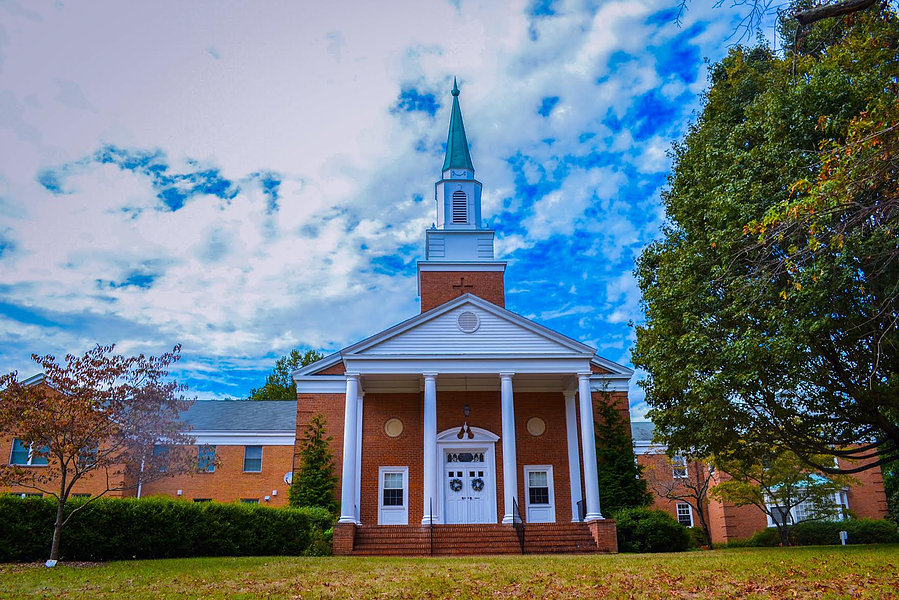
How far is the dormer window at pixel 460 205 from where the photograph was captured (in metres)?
33.3

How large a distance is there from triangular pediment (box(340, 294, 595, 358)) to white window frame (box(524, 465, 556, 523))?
493 centimetres

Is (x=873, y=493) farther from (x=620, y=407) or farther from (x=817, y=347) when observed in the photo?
(x=817, y=347)

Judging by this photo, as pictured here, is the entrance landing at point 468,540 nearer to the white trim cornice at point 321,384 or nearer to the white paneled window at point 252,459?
the white trim cornice at point 321,384

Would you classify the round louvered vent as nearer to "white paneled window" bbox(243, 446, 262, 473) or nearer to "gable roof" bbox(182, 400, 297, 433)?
"gable roof" bbox(182, 400, 297, 433)

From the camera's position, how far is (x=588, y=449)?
23.1 meters

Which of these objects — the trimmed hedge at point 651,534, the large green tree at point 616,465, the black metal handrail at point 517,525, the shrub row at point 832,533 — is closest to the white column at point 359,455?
the black metal handrail at point 517,525

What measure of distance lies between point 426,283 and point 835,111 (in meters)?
19.6

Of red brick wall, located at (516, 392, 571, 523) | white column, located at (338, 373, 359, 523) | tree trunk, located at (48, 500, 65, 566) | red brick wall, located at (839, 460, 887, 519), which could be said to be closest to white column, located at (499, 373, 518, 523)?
red brick wall, located at (516, 392, 571, 523)

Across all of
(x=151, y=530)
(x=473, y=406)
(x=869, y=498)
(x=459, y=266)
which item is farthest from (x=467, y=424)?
(x=869, y=498)

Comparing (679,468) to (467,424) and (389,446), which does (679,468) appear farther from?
(389,446)

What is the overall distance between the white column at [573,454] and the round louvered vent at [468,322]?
15.4ft

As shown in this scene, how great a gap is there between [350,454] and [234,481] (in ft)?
47.5

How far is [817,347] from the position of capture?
49.8ft

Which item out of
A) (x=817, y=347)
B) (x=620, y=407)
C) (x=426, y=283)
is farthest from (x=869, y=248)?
(x=426, y=283)
